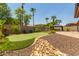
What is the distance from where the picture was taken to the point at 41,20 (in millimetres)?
7504

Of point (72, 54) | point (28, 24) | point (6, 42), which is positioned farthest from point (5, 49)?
point (72, 54)

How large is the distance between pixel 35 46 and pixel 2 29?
698 millimetres

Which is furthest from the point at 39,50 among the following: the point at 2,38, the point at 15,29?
the point at 2,38

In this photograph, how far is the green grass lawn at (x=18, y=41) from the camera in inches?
296

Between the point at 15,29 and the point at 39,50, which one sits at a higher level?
the point at 15,29

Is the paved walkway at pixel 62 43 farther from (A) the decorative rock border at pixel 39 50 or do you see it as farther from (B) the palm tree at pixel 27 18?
(B) the palm tree at pixel 27 18

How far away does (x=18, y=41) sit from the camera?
754 cm

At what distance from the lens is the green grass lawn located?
7520mm

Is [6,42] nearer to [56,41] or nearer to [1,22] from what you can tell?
[1,22]

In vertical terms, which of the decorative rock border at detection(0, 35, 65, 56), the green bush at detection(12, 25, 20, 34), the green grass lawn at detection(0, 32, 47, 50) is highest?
the green bush at detection(12, 25, 20, 34)

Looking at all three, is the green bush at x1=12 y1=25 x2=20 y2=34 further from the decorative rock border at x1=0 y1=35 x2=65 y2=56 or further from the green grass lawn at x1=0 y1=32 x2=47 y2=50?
the decorative rock border at x1=0 y1=35 x2=65 y2=56

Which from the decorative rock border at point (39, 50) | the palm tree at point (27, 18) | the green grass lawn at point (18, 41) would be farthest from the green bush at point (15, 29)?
the decorative rock border at point (39, 50)

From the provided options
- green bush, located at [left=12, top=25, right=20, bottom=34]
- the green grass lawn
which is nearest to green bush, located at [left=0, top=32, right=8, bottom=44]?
the green grass lawn

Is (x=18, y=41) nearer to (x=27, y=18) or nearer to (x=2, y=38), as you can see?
(x=2, y=38)
